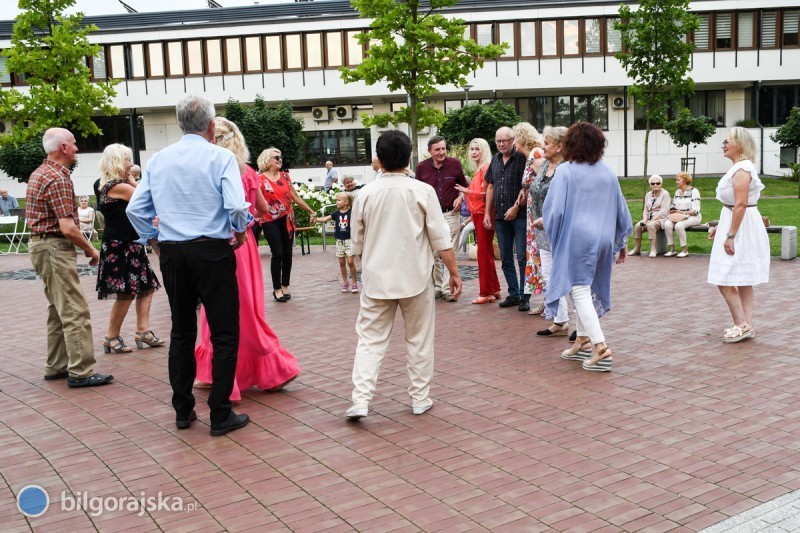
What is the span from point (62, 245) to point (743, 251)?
19.8ft

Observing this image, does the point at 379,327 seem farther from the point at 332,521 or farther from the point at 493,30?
the point at 493,30

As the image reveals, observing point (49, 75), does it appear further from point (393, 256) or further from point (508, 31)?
point (393, 256)

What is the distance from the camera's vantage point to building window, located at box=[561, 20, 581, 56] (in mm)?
41062

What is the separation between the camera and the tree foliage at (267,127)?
35375 millimetres

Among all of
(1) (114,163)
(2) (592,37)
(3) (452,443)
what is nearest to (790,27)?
(2) (592,37)

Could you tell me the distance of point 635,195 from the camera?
108 ft

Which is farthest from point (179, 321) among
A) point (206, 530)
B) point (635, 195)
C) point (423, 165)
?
point (635, 195)

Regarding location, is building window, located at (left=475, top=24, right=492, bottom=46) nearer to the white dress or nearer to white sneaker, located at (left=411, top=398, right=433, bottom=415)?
the white dress

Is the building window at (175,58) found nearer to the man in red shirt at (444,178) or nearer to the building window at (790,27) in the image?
the building window at (790,27)

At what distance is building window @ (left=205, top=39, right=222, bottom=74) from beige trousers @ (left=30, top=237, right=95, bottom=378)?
38469mm

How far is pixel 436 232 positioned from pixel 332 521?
86.7 inches

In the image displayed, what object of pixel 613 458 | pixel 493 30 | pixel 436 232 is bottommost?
pixel 613 458

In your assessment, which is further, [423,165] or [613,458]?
[423,165]

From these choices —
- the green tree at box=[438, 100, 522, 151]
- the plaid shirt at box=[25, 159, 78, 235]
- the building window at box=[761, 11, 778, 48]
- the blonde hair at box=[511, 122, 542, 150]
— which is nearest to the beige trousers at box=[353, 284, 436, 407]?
the plaid shirt at box=[25, 159, 78, 235]
